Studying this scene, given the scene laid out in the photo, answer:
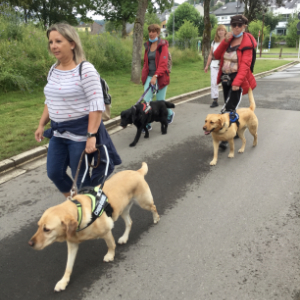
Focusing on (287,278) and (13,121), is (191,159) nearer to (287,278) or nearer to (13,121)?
(287,278)

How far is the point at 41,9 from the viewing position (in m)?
29.4

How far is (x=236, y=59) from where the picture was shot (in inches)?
207

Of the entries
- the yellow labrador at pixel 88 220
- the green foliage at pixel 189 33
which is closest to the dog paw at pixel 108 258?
the yellow labrador at pixel 88 220

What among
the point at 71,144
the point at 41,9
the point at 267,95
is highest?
A: the point at 41,9

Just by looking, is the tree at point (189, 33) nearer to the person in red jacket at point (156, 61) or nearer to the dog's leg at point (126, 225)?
the person in red jacket at point (156, 61)

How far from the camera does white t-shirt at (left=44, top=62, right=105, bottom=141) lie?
7.77ft

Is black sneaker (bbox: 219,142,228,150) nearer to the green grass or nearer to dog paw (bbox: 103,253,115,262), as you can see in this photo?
the green grass

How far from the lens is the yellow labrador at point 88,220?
2010mm

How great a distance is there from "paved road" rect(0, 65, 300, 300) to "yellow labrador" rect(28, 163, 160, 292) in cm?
21

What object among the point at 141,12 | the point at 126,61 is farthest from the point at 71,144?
the point at 126,61

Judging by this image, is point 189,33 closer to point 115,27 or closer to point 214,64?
point 115,27

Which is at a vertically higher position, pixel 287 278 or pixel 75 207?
pixel 75 207

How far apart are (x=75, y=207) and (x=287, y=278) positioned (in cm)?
191

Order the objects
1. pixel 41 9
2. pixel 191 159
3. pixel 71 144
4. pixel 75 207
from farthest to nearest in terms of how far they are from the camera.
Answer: pixel 41 9 < pixel 191 159 < pixel 71 144 < pixel 75 207
